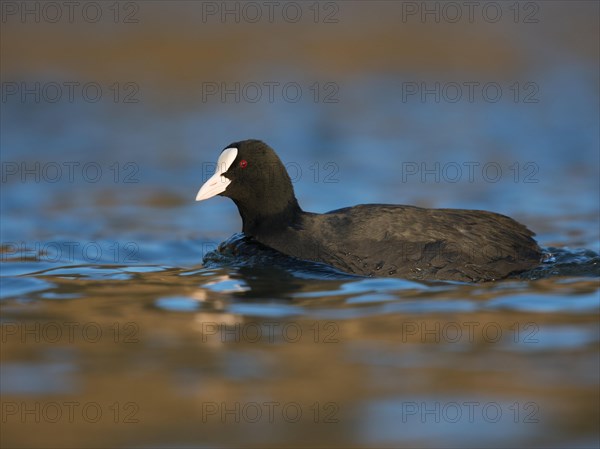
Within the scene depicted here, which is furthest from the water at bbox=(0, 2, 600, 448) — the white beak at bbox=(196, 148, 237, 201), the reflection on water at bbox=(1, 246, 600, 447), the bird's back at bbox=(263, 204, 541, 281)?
the white beak at bbox=(196, 148, 237, 201)

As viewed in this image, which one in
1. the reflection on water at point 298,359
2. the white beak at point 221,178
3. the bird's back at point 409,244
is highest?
the white beak at point 221,178

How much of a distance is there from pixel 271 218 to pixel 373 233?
3.05ft

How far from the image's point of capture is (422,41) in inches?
734

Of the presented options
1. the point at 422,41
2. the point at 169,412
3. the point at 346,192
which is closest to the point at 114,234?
the point at 346,192

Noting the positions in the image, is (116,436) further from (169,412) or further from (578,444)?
(578,444)

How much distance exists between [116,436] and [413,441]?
1336 millimetres

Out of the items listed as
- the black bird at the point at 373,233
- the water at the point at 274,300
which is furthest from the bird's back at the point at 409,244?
the water at the point at 274,300

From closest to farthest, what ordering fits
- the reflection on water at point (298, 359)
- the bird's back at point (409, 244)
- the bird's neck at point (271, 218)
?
the reflection on water at point (298, 359)
the bird's back at point (409, 244)
the bird's neck at point (271, 218)

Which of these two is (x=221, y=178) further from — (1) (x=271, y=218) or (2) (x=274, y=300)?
(2) (x=274, y=300)

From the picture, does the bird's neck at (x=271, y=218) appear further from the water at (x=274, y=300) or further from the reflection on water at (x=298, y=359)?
the reflection on water at (x=298, y=359)

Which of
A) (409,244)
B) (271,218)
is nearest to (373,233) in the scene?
(409,244)

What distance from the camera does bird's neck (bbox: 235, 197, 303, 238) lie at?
26.6ft

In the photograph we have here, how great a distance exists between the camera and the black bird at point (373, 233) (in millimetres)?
7629

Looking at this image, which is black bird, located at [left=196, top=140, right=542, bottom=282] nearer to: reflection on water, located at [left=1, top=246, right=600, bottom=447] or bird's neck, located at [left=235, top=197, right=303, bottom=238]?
bird's neck, located at [left=235, top=197, right=303, bottom=238]
